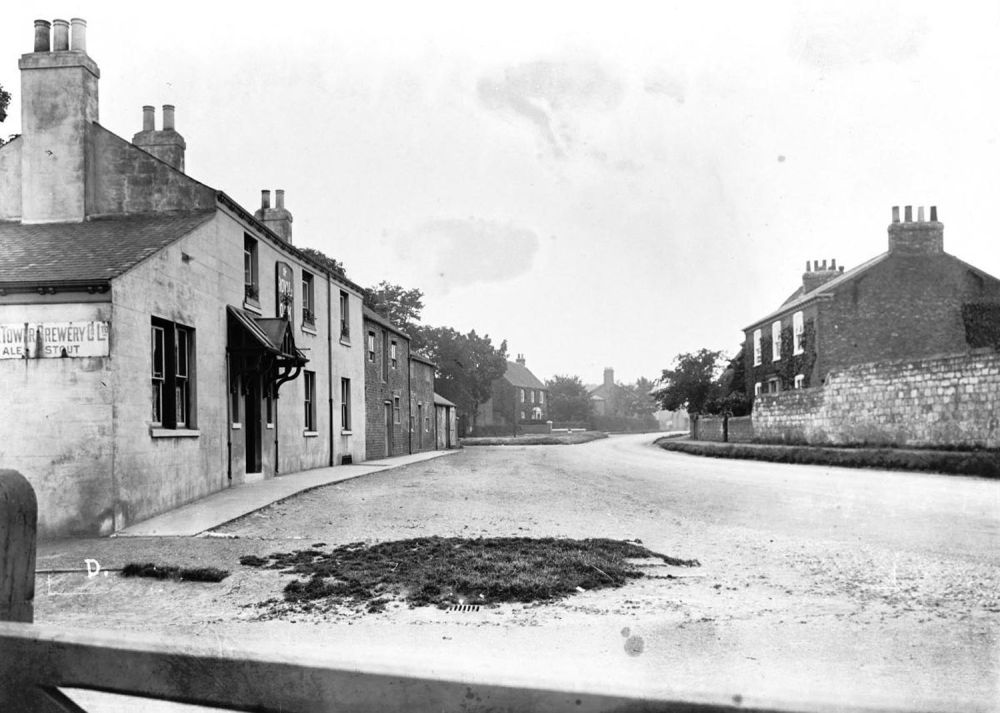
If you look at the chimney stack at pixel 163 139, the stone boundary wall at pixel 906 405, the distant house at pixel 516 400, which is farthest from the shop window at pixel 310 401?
the distant house at pixel 516 400

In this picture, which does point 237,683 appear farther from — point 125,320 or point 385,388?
point 385,388

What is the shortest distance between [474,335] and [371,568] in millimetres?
59022

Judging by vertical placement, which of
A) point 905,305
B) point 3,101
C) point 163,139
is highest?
point 3,101

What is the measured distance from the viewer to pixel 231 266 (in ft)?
53.6

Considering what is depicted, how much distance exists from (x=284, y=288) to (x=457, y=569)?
1393cm

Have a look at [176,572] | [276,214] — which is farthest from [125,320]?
[276,214]

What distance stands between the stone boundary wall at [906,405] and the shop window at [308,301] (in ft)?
56.1

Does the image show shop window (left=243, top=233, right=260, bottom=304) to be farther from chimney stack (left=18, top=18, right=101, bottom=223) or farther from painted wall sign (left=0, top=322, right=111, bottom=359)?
painted wall sign (left=0, top=322, right=111, bottom=359)

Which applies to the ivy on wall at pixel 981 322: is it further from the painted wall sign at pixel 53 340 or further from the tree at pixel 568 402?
the tree at pixel 568 402

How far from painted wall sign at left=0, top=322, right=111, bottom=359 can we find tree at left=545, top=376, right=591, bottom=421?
82.5 meters

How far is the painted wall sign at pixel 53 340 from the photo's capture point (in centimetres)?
1102

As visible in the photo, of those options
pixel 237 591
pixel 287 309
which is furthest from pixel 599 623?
pixel 287 309

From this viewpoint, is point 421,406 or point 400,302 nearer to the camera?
point 421,406

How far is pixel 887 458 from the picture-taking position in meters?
20.7
